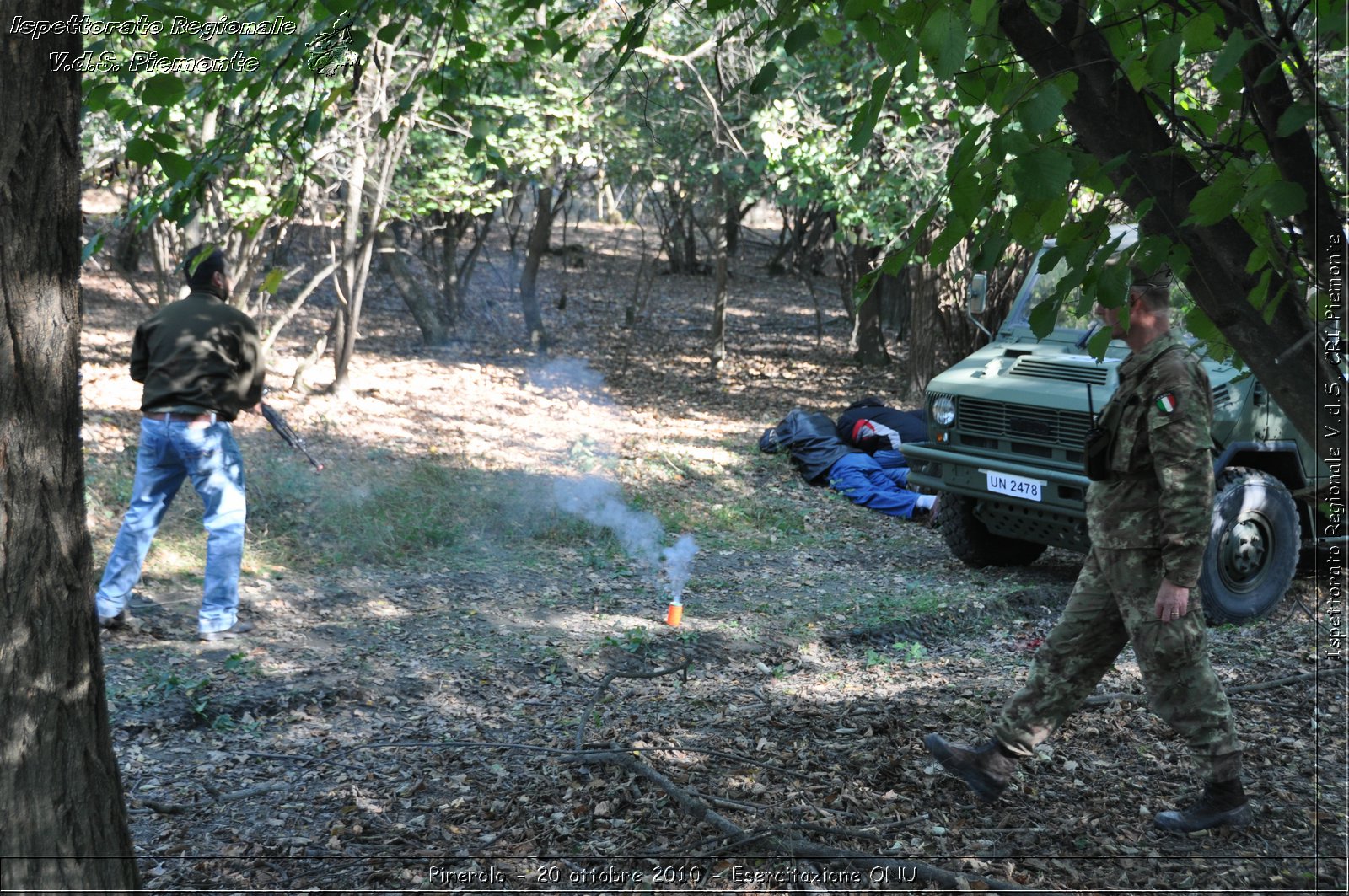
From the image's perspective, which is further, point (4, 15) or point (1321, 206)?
point (1321, 206)

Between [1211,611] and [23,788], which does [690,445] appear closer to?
[1211,611]

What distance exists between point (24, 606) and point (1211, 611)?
613 centimetres

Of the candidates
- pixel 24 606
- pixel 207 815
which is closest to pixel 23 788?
pixel 24 606

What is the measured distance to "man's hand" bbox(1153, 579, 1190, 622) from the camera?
3662mm

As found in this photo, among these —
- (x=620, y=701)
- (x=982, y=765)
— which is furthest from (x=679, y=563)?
(x=982, y=765)

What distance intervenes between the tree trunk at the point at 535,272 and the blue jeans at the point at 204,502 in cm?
1090

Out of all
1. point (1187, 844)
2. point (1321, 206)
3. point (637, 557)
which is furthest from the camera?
point (637, 557)

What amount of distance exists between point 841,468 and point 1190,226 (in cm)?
793

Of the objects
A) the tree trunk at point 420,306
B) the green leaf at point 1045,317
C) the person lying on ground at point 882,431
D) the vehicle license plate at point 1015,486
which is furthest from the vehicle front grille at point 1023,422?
the tree trunk at point 420,306

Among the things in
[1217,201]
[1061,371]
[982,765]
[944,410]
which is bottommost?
[982,765]

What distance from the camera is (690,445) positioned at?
474 inches

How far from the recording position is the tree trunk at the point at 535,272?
16531 mm

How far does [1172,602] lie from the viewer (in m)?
3.66

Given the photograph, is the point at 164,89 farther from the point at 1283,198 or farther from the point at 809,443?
the point at 809,443
